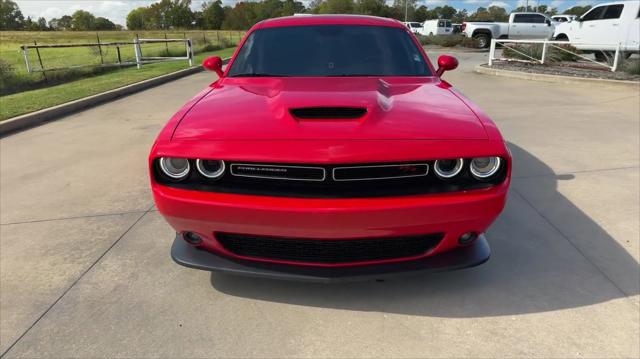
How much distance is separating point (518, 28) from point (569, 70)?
49.2 ft

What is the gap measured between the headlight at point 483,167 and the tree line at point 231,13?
7796cm

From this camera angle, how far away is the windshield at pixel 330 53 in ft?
10.6

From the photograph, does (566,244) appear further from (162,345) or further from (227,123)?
(162,345)

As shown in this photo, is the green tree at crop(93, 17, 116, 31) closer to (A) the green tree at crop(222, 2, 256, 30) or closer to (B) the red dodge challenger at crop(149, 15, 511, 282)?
(A) the green tree at crop(222, 2, 256, 30)

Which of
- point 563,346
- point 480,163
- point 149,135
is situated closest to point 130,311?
point 480,163

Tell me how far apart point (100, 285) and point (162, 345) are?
29.8 inches

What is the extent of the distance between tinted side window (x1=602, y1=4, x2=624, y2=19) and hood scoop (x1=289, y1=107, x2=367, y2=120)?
559 inches

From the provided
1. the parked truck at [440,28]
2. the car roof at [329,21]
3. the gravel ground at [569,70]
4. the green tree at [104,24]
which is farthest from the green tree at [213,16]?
the car roof at [329,21]

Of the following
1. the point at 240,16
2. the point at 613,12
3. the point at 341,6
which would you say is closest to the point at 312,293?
the point at 613,12

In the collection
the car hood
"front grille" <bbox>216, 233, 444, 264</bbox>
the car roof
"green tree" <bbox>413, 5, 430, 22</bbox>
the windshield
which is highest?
"green tree" <bbox>413, 5, 430, 22</bbox>

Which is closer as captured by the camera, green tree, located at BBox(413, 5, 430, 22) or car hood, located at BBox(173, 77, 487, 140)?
car hood, located at BBox(173, 77, 487, 140)

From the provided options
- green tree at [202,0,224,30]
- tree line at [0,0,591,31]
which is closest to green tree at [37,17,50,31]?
tree line at [0,0,591,31]

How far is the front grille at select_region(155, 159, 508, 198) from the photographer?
6.62 feet

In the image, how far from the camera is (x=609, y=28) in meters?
13.0
